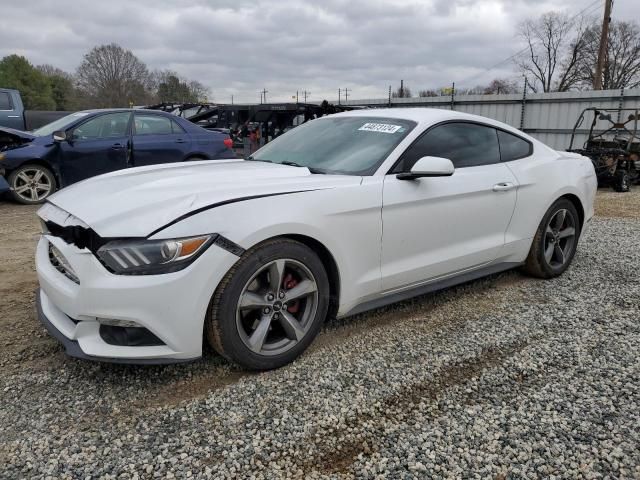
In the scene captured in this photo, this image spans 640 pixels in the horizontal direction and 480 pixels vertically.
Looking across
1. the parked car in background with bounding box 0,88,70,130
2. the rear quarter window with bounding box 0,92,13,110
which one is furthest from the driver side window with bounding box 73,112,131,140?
the rear quarter window with bounding box 0,92,13,110

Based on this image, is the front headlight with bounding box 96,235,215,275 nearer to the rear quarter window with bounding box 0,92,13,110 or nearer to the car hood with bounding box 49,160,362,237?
the car hood with bounding box 49,160,362,237

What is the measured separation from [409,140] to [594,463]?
2.10m

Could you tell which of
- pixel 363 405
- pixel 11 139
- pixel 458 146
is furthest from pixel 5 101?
pixel 363 405

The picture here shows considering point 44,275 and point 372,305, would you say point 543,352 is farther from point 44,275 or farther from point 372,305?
point 44,275

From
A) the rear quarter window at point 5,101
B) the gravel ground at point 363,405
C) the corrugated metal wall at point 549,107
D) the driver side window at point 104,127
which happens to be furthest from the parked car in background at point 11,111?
the corrugated metal wall at point 549,107

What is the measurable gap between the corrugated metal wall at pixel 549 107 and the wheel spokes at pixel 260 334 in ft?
45.6

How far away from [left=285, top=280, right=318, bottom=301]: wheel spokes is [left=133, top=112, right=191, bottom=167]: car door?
5870 millimetres

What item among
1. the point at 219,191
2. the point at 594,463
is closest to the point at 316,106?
the point at 219,191

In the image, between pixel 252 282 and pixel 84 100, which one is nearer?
pixel 252 282

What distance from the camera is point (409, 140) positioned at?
3336 millimetres

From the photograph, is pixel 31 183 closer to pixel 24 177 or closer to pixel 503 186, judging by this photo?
pixel 24 177

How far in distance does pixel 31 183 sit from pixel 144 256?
664 centimetres

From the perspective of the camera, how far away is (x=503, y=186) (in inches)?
149

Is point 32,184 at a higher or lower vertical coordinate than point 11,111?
lower
